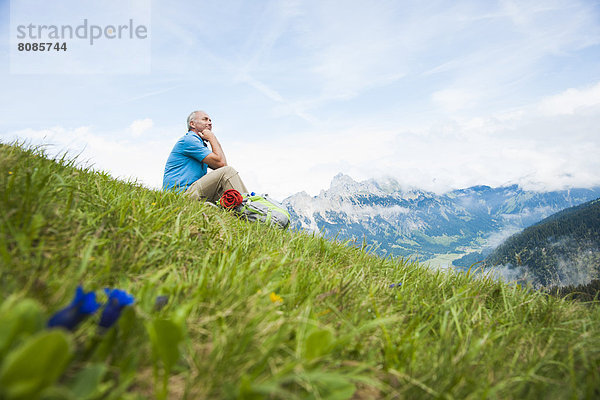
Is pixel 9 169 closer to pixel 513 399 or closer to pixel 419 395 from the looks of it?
pixel 419 395

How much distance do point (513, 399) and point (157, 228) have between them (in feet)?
8.57

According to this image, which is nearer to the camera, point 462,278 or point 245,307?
point 245,307

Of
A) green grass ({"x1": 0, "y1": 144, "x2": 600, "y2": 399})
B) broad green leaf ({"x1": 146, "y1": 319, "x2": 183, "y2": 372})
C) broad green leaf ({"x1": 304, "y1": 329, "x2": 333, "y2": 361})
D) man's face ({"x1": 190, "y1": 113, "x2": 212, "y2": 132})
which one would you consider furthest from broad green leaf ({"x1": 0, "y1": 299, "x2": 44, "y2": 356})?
man's face ({"x1": 190, "y1": 113, "x2": 212, "y2": 132})

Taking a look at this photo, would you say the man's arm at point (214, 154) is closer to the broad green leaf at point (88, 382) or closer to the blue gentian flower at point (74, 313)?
the blue gentian flower at point (74, 313)

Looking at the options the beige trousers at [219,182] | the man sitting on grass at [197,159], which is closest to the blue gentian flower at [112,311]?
the beige trousers at [219,182]

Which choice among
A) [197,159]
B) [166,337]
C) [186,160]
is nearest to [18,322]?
[166,337]

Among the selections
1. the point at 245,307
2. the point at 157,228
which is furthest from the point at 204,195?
the point at 245,307

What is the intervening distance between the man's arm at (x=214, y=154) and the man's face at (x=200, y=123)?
7.6 inches

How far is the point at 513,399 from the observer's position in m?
1.55

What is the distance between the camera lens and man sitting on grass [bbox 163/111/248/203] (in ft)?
24.9

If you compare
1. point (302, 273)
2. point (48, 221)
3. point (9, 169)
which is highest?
point (9, 169)

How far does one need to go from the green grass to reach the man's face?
672 cm

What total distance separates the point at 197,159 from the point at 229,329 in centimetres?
796

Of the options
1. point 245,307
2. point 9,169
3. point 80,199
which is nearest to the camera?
point 245,307
